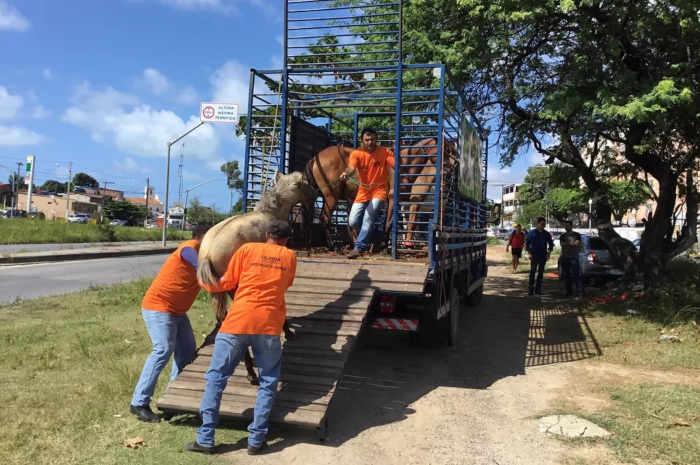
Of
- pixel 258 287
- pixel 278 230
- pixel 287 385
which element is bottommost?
pixel 287 385

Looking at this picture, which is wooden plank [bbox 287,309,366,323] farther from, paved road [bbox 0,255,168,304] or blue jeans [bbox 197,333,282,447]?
paved road [bbox 0,255,168,304]

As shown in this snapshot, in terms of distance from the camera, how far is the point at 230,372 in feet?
13.4

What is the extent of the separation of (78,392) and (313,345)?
7.46ft

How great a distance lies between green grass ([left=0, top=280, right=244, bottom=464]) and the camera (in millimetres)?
3850

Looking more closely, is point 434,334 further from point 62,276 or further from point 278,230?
point 62,276

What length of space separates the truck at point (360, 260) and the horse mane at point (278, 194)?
0.93 m

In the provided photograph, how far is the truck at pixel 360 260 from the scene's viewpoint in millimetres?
4527

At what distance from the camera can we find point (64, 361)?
6.19 meters

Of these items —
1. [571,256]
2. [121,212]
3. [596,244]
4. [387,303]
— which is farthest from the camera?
[121,212]

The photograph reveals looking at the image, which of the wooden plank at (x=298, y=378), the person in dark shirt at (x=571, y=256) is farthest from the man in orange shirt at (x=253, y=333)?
the person in dark shirt at (x=571, y=256)

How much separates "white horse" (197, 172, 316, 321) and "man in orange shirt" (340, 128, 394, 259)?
54.7 inches

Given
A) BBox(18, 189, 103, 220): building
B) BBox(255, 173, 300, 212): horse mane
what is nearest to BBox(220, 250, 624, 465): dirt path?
BBox(255, 173, 300, 212): horse mane

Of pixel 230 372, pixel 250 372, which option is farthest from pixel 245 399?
pixel 230 372

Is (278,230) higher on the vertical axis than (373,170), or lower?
lower
